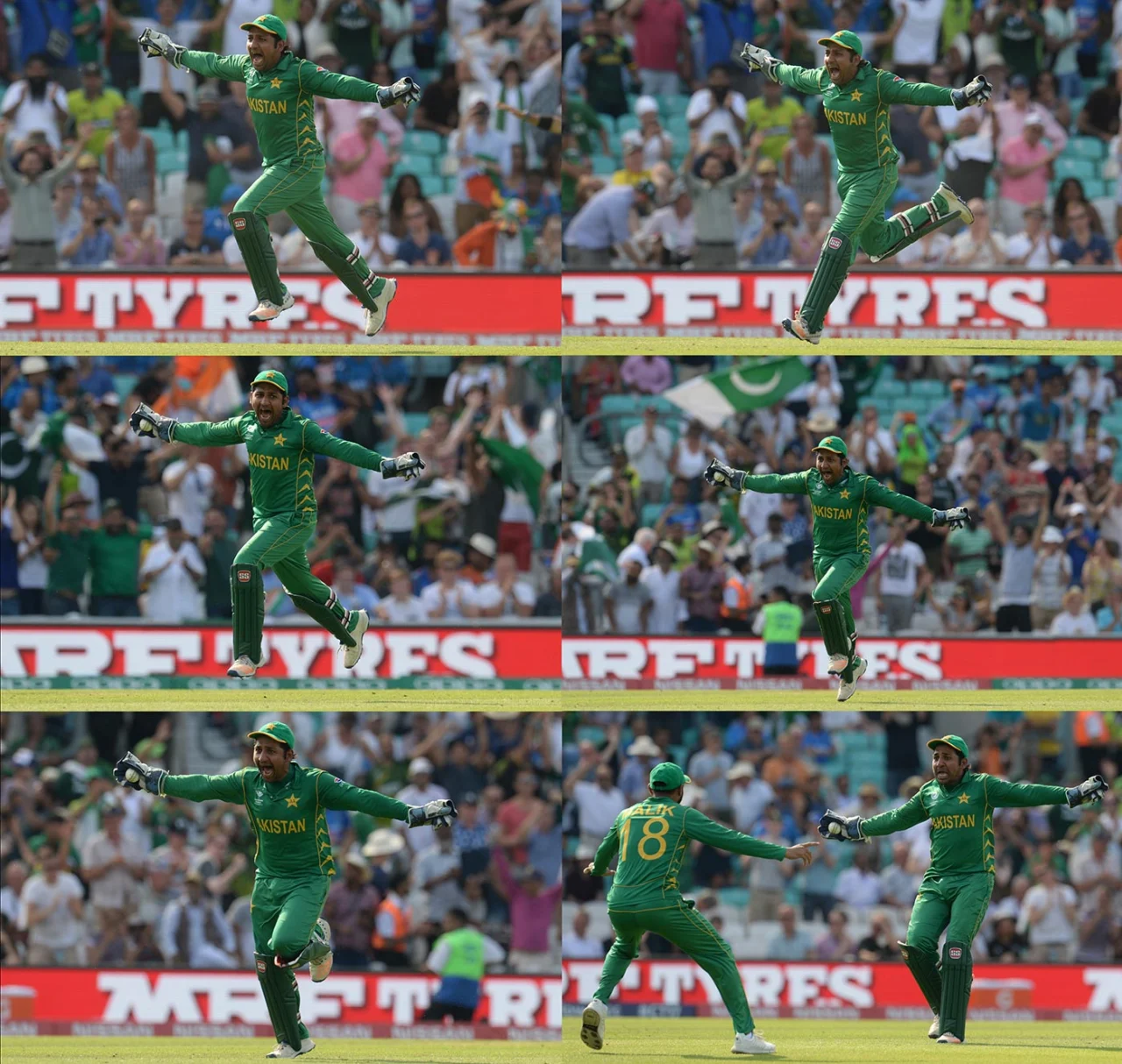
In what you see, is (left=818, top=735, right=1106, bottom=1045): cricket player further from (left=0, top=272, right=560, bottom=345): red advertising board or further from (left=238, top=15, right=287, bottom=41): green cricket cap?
(left=0, top=272, right=560, bottom=345): red advertising board

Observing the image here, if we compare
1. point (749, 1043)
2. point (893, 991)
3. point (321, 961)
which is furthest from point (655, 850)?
point (893, 991)

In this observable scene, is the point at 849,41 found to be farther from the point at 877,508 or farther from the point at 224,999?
the point at 224,999

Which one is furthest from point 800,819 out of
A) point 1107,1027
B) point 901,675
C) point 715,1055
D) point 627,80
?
point 627,80

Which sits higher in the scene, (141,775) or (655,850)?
(141,775)

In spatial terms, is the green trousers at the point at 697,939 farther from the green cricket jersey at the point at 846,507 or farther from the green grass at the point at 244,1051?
the green cricket jersey at the point at 846,507

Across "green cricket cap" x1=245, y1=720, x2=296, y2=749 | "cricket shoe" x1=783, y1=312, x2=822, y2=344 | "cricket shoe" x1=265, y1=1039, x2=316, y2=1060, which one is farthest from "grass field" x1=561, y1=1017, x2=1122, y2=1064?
"cricket shoe" x1=783, y1=312, x2=822, y2=344

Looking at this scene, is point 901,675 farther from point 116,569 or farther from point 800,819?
point 116,569
